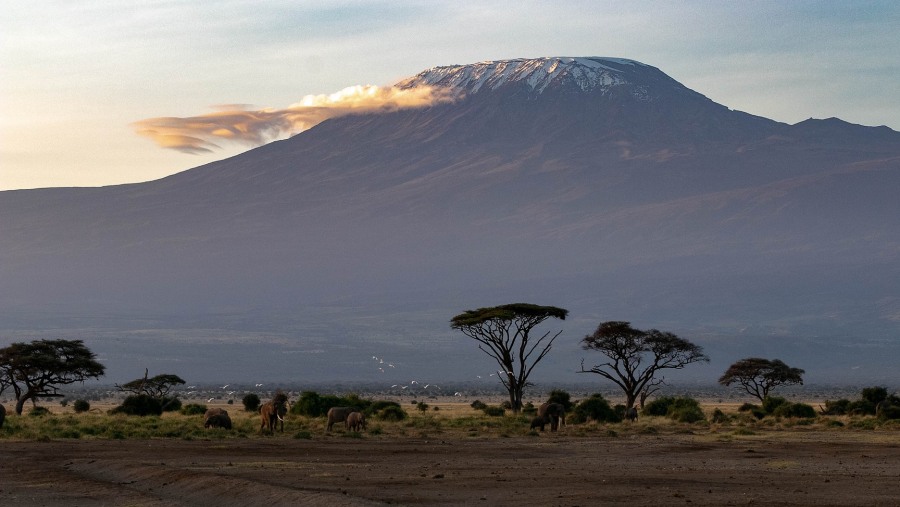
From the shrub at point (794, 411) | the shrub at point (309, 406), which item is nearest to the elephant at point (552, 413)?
the shrub at point (309, 406)

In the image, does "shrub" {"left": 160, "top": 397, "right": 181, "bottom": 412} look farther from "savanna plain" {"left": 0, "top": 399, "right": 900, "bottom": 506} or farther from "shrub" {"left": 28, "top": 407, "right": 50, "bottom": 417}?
"savanna plain" {"left": 0, "top": 399, "right": 900, "bottom": 506}

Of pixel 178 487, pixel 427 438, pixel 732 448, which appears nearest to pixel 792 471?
pixel 732 448

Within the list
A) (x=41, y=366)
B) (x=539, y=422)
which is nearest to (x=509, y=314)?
(x=539, y=422)

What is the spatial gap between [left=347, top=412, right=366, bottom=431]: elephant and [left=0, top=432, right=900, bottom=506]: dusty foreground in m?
3.96

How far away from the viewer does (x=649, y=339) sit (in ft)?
225

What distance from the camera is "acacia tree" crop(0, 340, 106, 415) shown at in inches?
2338

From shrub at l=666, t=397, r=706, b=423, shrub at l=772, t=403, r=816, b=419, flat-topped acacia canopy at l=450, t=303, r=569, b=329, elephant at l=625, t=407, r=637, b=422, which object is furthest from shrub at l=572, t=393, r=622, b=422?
shrub at l=772, t=403, r=816, b=419

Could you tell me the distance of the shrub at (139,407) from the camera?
187 ft

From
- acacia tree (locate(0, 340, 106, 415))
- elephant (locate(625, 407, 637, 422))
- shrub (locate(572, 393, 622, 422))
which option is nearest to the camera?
shrub (locate(572, 393, 622, 422))

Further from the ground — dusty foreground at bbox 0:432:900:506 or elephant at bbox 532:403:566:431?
elephant at bbox 532:403:566:431

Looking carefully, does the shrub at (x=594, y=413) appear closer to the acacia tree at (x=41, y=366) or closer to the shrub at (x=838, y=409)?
the shrub at (x=838, y=409)

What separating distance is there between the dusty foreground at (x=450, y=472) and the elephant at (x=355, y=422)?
396 centimetres

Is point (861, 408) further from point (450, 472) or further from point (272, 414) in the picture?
point (450, 472)

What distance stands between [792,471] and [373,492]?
970cm
